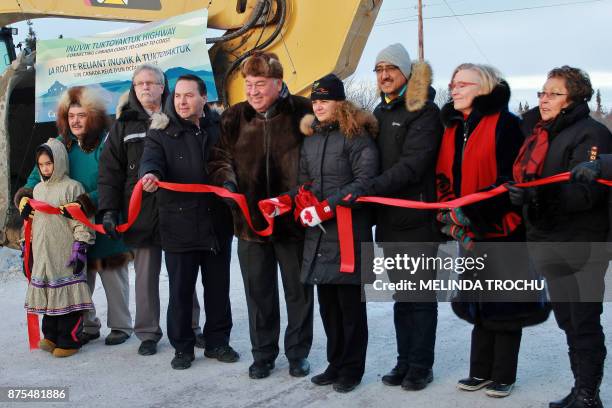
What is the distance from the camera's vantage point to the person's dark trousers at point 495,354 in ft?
13.6

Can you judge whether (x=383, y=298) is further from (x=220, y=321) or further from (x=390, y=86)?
(x=390, y=86)

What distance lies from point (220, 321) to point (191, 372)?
424 mm

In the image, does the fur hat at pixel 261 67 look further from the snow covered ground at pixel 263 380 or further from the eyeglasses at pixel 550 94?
the snow covered ground at pixel 263 380

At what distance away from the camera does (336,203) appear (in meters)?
4.19

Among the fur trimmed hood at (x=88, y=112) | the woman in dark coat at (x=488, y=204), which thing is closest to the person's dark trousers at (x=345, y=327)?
the woman in dark coat at (x=488, y=204)

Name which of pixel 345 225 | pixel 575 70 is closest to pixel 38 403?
pixel 345 225

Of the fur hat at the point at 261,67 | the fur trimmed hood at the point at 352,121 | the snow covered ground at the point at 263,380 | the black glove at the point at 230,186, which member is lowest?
the snow covered ground at the point at 263,380

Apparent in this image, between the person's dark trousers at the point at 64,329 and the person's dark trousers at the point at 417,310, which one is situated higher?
the person's dark trousers at the point at 417,310

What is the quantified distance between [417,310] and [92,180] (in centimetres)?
264

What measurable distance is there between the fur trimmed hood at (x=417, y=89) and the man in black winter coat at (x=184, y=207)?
1481 mm

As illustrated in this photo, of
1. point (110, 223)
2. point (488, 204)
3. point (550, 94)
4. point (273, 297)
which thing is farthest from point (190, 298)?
point (550, 94)

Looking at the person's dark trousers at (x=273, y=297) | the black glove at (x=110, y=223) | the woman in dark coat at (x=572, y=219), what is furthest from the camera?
the black glove at (x=110, y=223)

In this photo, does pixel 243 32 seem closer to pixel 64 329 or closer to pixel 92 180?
pixel 92 180

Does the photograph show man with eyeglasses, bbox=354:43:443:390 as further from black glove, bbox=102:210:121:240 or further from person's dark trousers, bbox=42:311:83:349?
person's dark trousers, bbox=42:311:83:349
